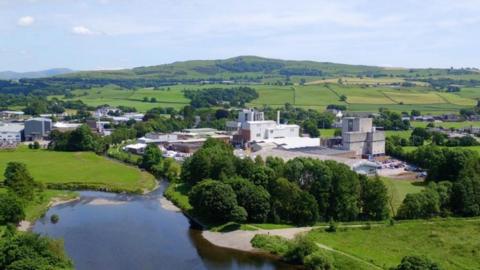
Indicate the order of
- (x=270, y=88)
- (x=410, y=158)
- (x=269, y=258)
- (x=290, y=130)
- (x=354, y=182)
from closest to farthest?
(x=269, y=258) < (x=354, y=182) < (x=410, y=158) < (x=290, y=130) < (x=270, y=88)

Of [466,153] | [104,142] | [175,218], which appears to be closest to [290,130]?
[104,142]

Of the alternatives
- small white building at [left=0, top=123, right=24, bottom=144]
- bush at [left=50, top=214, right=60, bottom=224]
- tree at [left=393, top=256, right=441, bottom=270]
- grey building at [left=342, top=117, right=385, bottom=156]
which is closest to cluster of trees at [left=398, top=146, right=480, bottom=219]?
tree at [left=393, top=256, right=441, bottom=270]

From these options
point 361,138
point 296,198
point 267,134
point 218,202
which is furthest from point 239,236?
point 267,134

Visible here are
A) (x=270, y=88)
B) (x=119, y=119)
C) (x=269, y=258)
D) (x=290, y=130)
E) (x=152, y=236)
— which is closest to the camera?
(x=269, y=258)

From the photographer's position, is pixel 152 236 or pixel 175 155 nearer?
pixel 152 236

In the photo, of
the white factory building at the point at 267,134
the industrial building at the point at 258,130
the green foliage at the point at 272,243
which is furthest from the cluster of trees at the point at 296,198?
the industrial building at the point at 258,130

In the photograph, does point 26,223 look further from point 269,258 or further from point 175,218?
point 269,258

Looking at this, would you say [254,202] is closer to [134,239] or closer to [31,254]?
[134,239]
